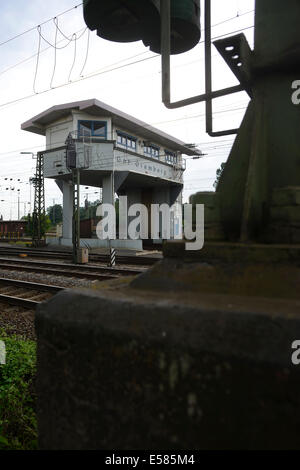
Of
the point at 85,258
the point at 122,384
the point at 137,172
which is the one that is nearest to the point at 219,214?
the point at 122,384

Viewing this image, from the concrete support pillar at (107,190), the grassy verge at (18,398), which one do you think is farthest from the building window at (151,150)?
the grassy verge at (18,398)

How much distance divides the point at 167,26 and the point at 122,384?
6.92ft

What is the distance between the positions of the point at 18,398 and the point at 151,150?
91.4 feet

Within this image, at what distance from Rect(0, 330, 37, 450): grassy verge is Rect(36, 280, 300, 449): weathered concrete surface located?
1.07m

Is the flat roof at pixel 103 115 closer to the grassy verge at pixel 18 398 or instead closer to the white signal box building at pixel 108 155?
the white signal box building at pixel 108 155

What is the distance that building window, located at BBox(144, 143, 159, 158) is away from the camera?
92.8 feet

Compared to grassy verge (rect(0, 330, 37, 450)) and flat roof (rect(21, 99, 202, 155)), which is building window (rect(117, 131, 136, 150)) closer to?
flat roof (rect(21, 99, 202, 155))

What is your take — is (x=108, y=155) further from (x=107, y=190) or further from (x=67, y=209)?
(x=67, y=209)

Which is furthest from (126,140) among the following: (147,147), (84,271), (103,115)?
(84,271)

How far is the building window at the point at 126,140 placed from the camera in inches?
1007

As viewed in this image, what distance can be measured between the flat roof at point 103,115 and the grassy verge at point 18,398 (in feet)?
71.4

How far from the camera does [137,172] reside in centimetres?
2414

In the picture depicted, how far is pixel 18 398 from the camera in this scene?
2.87 meters
